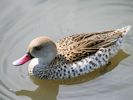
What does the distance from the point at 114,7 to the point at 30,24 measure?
133 centimetres

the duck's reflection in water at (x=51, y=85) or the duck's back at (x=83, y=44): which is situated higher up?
the duck's back at (x=83, y=44)

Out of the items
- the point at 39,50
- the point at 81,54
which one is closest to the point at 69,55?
the point at 81,54

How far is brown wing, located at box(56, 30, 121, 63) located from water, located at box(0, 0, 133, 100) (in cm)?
32

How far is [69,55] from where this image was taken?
21.1 ft

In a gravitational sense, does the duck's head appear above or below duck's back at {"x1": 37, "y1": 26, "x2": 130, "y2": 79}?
above

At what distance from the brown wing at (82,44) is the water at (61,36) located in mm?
319

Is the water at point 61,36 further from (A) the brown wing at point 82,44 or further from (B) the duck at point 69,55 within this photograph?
(A) the brown wing at point 82,44

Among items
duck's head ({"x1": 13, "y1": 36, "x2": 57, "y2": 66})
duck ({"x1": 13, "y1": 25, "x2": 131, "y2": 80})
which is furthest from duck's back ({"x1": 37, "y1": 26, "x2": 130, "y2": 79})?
duck's head ({"x1": 13, "y1": 36, "x2": 57, "y2": 66})

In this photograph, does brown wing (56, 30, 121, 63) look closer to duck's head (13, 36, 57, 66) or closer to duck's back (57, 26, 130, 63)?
duck's back (57, 26, 130, 63)

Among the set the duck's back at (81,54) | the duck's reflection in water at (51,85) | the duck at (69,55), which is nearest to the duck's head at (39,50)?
the duck at (69,55)

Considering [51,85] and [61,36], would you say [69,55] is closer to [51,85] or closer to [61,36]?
[51,85]

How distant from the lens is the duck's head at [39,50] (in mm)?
6349

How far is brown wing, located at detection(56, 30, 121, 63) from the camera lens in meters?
6.44

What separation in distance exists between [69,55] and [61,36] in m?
0.86
